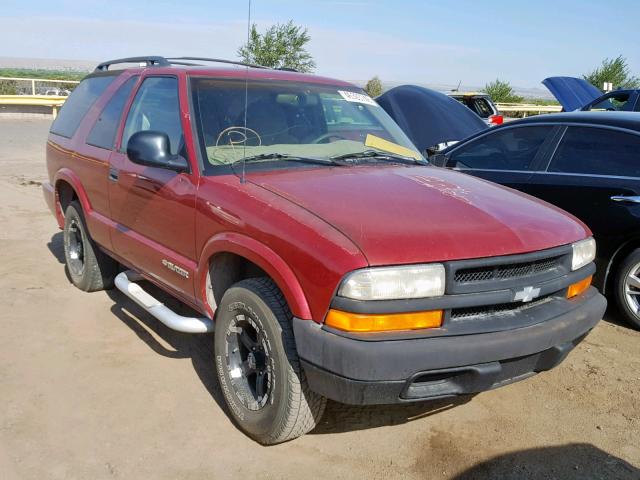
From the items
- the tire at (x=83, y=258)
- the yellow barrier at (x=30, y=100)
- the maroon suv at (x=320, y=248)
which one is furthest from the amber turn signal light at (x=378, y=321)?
the yellow barrier at (x=30, y=100)

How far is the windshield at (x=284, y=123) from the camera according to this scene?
3.59 metres

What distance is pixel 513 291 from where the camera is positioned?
2.77 metres

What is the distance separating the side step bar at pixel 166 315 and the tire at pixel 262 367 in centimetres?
21

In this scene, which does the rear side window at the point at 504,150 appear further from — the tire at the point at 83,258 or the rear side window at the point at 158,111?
the tire at the point at 83,258

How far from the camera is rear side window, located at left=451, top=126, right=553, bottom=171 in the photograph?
5.32 meters

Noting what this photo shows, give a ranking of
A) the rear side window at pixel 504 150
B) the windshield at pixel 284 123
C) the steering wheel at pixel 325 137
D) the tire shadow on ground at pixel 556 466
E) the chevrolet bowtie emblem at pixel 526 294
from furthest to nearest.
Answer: the rear side window at pixel 504 150
the steering wheel at pixel 325 137
the windshield at pixel 284 123
the tire shadow on ground at pixel 556 466
the chevrolet bowtie emblem at pixel 526 294

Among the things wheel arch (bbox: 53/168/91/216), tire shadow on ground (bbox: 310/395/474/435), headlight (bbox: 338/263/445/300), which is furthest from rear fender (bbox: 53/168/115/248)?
headlight (bbox: 338/263/445/300)

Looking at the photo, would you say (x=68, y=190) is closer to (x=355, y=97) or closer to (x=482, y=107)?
(x=355, y=97)

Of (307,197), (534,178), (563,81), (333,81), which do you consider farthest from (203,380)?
(563,81)

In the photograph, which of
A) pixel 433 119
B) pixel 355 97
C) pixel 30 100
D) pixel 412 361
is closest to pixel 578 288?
pixel 412 361

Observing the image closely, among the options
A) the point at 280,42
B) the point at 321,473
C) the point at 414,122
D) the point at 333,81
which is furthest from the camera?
the point at 280,42

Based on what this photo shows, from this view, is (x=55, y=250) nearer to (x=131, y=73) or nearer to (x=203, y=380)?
(x=131, y=73)

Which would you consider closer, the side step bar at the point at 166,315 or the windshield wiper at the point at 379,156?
the side step bar at the point at 166,315

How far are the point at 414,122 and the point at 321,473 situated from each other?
509 centimetres
